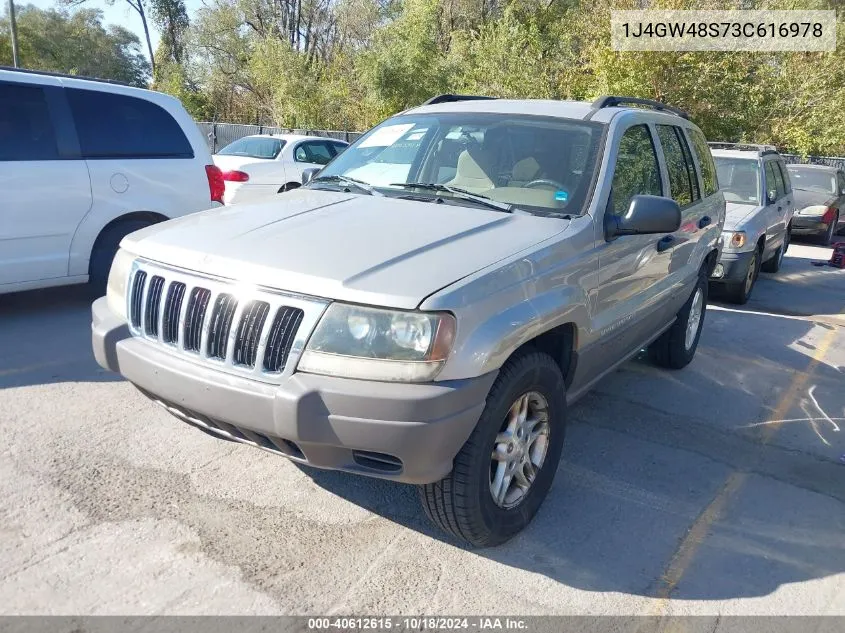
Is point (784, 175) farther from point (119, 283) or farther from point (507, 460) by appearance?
point (119, 283)

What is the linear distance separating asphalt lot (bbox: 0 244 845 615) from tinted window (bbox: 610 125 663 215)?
4.85ft

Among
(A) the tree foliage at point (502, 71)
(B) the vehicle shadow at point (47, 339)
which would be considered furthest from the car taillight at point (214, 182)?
(A) the tree foliage at point (502, 71)

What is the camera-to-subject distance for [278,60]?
2805cm

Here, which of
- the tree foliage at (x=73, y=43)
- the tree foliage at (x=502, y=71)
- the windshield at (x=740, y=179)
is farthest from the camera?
the tree foliage at (x=73, y=43)

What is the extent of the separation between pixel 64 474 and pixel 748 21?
20.4 metres

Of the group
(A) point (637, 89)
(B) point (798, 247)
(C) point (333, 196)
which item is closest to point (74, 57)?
(A) point (637, 89)

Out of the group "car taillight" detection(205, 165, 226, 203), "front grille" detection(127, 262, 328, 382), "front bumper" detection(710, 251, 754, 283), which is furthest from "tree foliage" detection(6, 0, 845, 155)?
"front grille" detection(127, 262, 328, 382)

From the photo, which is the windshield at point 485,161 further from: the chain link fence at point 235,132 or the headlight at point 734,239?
the chain link fence at point 235,132

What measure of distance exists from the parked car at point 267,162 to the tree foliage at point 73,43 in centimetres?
3715

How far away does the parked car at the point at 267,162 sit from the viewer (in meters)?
11.4

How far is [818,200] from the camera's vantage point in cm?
1434

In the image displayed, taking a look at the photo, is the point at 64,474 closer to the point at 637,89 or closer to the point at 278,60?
the point at 637,89

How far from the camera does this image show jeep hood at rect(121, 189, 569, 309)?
103 inches

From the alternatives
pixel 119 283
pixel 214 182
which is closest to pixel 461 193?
pixel 119 283
